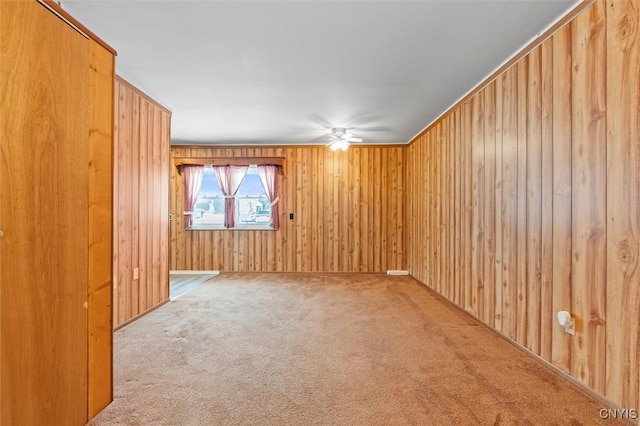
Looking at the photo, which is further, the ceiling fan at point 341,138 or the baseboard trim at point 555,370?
the ceiling fan at point 341,138

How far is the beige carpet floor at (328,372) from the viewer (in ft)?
5.18

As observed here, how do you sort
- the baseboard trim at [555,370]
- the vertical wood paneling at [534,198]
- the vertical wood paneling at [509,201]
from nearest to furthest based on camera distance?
1. the baseboard trim at [555,370]
2. the vertical wood paneling at [534,198]
3. the vertical wood paneling at [509,201]

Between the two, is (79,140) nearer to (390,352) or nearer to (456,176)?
(390,352)

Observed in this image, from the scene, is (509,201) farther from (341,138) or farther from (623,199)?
(341,138)

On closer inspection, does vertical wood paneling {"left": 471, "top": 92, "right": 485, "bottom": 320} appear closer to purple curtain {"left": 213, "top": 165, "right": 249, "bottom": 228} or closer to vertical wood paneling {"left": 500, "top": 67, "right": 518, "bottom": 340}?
vertical wood paneling {"left": 500, "top": 67, "right": 518, "bottom": 340}

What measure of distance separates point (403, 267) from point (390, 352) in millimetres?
3445

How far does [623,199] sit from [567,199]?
335 mm

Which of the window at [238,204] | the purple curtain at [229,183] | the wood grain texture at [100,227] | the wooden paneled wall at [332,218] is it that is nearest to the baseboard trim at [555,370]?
the wooden paneled wall at [332,218]

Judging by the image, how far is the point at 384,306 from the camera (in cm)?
351

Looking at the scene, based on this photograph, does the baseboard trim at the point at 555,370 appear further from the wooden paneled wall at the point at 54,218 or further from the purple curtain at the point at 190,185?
the purple curtain at the point at 190,185

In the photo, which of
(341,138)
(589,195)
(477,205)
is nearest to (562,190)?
(589,195)

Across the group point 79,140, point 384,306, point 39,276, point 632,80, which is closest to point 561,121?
point 632,80

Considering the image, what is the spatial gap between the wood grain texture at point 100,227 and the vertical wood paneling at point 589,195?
9.31ft

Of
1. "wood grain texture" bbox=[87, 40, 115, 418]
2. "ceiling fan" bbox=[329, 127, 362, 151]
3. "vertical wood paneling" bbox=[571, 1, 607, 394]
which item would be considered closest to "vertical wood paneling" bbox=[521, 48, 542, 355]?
"vertical wood paneling" bbox=[571, 1, 607, 394]
